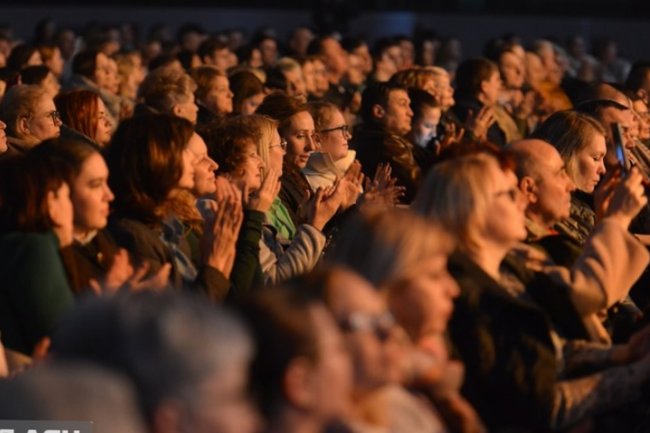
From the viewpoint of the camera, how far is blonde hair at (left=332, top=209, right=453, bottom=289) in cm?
470

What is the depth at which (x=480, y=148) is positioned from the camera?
6387 millimetres

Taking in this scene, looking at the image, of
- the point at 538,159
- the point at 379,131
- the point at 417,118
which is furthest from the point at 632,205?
the point at 417,118

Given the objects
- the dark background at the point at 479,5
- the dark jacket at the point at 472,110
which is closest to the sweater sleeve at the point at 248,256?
the dark jacket at the point at 472,110

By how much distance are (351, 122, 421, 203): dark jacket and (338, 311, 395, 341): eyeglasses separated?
18.5 feet

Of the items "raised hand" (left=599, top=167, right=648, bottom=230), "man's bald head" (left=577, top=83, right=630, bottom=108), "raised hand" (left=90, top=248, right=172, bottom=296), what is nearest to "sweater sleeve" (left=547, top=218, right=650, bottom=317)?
"raised hand" (left=599, top=167, right=648, bottom=230)

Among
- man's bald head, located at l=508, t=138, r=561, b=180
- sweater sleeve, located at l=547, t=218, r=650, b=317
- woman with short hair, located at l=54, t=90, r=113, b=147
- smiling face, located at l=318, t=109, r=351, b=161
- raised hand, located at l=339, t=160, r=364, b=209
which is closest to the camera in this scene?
sweater sleeve, located at l=547, t=218, r=650, b=317

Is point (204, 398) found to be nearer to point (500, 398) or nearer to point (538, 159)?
point (500, 398)

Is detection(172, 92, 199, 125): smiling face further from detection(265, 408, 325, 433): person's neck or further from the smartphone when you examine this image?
detection(265, 408, 325, 433): person's neck

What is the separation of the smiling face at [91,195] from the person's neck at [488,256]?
3.37ft

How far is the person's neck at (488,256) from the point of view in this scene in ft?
19.4

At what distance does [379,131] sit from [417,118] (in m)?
0.92

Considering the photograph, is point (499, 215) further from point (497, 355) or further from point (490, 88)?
point (490, 88)

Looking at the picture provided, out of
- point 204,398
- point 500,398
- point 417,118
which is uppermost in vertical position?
point 204,398

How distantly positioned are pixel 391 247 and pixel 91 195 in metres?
1.44
